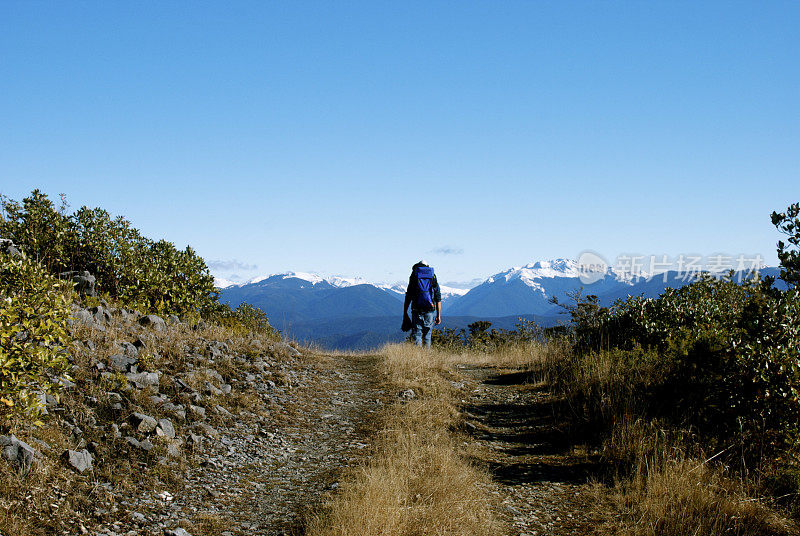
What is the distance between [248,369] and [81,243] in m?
5.98

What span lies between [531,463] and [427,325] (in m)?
9.34

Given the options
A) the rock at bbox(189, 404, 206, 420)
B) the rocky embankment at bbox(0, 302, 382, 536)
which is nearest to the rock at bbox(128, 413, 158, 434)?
the rocky embankment at bbox(0, 302, 382, 536)

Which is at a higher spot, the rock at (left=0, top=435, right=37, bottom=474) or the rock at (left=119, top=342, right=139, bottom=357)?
the rock at (left=119, top=342, right=139, bottom=357)

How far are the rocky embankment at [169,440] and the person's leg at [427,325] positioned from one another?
5.18m

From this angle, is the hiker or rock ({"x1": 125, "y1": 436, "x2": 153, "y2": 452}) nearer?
rock ({"x1": 125, "y1": 436, "x2": 153, "y2": 452})

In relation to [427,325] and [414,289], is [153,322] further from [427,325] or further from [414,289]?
[427,325]

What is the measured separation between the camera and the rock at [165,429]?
705cm

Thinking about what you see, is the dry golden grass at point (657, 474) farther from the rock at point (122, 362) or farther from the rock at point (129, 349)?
the rock at point (129, 349)

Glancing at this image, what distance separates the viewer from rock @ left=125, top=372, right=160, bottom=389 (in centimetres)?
816

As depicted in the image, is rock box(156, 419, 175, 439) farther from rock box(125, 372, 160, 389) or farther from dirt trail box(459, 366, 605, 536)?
dirt trail box(459, 366, 605, 536)

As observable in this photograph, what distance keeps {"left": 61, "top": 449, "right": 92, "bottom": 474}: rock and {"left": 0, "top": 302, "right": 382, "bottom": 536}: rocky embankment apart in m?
0.01

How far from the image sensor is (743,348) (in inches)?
278

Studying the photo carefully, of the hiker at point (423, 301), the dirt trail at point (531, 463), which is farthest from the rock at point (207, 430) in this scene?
the hiker at point (423, 301)

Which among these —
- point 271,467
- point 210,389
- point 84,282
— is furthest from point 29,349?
point 84,282
